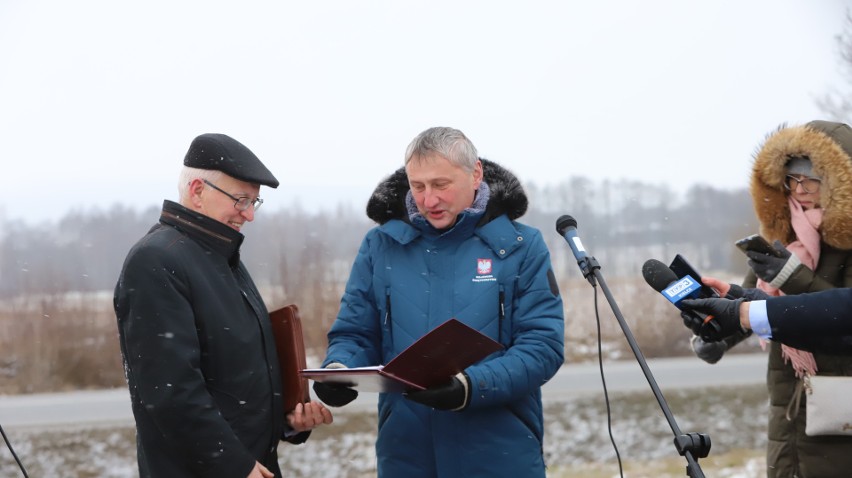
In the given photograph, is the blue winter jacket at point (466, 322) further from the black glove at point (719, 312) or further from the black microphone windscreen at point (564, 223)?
the black glove at point (719, 312)

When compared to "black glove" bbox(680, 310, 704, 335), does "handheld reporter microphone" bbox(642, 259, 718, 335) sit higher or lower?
higher

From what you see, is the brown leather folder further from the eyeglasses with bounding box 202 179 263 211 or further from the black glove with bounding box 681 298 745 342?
the black glove with bounding box 681 298 745 342

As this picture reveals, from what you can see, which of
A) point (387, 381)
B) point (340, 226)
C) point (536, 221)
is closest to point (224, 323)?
point (387, 381)

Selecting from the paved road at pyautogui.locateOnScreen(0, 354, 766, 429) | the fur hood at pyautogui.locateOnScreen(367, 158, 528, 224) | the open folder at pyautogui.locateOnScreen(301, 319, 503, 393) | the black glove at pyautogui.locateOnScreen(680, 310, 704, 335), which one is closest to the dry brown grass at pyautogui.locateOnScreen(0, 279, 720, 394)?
the paved road at pyautogui.locateOnScreen(0, 354, 766, 429)

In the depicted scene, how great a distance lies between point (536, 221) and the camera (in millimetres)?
16172

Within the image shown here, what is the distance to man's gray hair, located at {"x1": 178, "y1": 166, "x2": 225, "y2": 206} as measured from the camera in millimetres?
2895


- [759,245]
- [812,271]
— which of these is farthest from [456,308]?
[812,271]

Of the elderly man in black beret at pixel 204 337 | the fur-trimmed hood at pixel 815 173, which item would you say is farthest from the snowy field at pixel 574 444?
the elderly man in black beret at pixel 204 337

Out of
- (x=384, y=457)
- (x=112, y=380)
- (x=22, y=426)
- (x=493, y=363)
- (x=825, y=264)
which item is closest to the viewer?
(x=493, y=363)

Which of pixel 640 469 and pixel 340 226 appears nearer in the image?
pixel 640 469

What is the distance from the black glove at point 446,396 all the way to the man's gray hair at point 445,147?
78cm

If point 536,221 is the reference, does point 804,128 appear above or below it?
above

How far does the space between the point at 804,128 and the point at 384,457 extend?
2105 millimetres

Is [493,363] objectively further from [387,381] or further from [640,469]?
[640,469]
